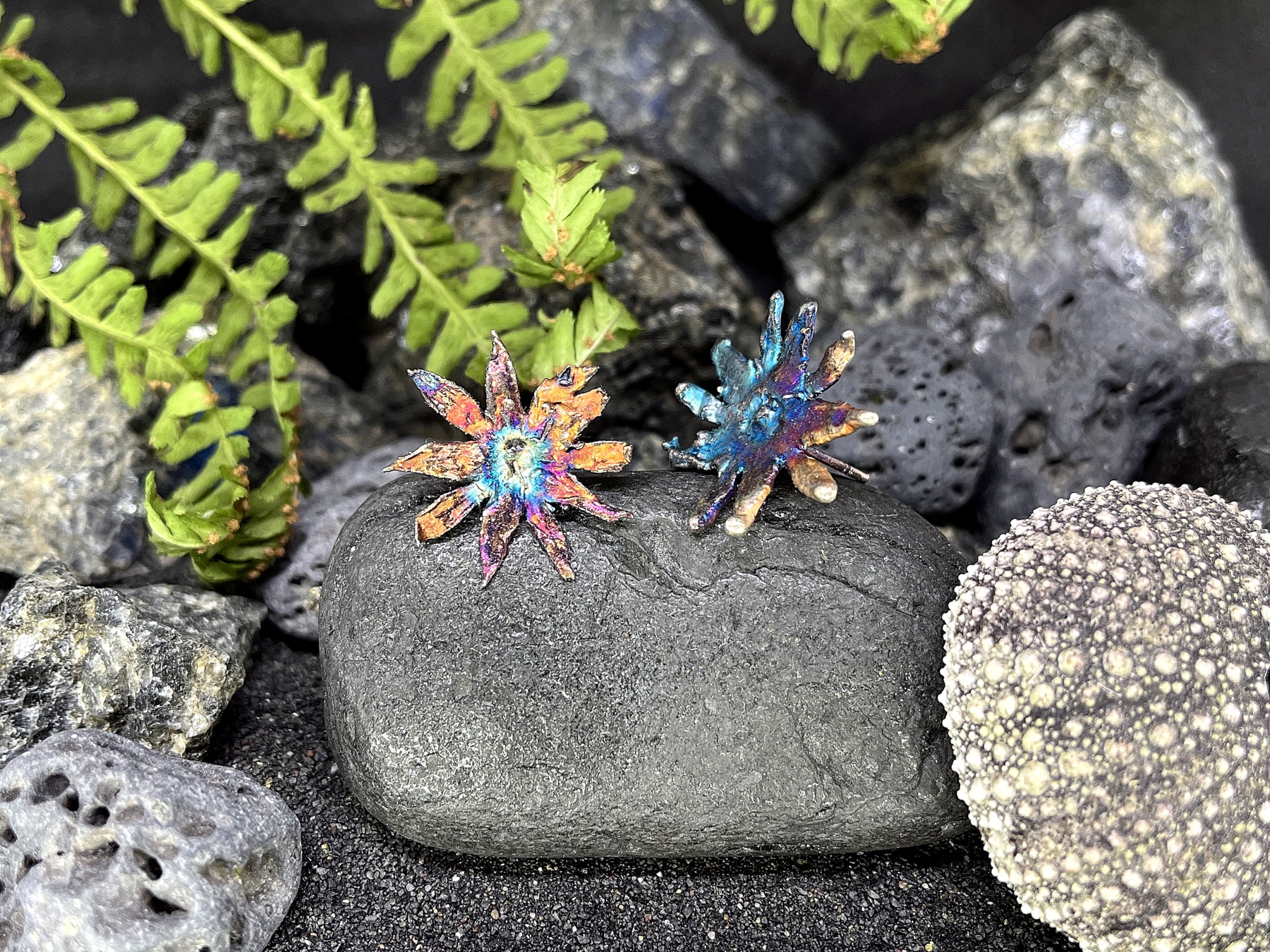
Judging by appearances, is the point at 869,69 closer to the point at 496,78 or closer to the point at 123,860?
the point at 496,78

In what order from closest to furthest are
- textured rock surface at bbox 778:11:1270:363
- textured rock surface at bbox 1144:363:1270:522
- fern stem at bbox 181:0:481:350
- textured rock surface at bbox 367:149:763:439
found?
textured rock surface at bbox 1144:363:1270:522 → fern stem at bbox 181:0:481:350 → textured rock surface at bbox 367:149:763:439 → textured rock surface at bbox 778:11:1270:363

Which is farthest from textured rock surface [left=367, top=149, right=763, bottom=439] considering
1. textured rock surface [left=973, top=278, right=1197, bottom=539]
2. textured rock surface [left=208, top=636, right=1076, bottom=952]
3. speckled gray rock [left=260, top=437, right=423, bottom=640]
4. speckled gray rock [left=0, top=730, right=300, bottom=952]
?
speckled gray rock [left=0, top=730, right=300, bottom=952]

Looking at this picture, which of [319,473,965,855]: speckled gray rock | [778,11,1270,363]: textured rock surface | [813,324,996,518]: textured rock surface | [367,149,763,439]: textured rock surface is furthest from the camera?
[778,11,1270,363]: textured rock surface

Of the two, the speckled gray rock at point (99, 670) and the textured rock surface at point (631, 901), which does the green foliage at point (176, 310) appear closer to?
the speckled gray rock at point (99, 670)

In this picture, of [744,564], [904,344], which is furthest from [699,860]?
[904,344]

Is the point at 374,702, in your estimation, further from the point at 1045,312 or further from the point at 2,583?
the point at 1045,312

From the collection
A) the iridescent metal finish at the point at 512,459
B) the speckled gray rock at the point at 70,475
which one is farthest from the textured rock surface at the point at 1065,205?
the speckled gray rock at the point at 70,475

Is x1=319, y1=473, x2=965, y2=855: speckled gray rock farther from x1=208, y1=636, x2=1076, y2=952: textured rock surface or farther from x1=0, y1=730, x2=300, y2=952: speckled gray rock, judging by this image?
x1=0, y1=730, x2=300, y2=952: speckled gray rock
